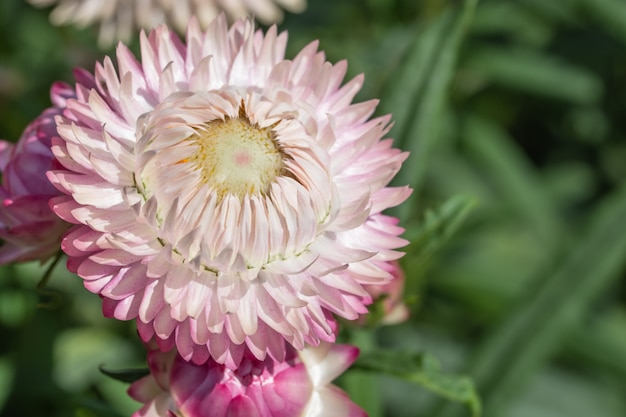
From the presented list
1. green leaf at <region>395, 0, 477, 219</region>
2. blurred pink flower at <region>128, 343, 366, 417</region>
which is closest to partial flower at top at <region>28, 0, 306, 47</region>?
green leaf at <region>395, 0, 477, 219</region>


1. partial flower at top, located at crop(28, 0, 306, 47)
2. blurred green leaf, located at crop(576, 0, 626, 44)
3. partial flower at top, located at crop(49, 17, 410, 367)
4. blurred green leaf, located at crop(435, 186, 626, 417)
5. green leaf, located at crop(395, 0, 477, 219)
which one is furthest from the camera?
blurred green leaf, located at crop(576, 0, 626, 44)

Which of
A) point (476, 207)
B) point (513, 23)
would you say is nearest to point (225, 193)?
point (476, 207)

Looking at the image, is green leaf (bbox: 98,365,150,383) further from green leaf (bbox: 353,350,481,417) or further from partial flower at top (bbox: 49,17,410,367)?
green leaf (bbox: 353,350,481,417)

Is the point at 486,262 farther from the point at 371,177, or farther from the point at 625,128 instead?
the point at 371,177

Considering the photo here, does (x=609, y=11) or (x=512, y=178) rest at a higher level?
(x=609, y=11)

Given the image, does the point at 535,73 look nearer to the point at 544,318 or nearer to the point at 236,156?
the point at 544,318

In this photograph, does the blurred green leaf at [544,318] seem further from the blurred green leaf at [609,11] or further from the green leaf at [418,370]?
the blurred green leaf at [609,11]
